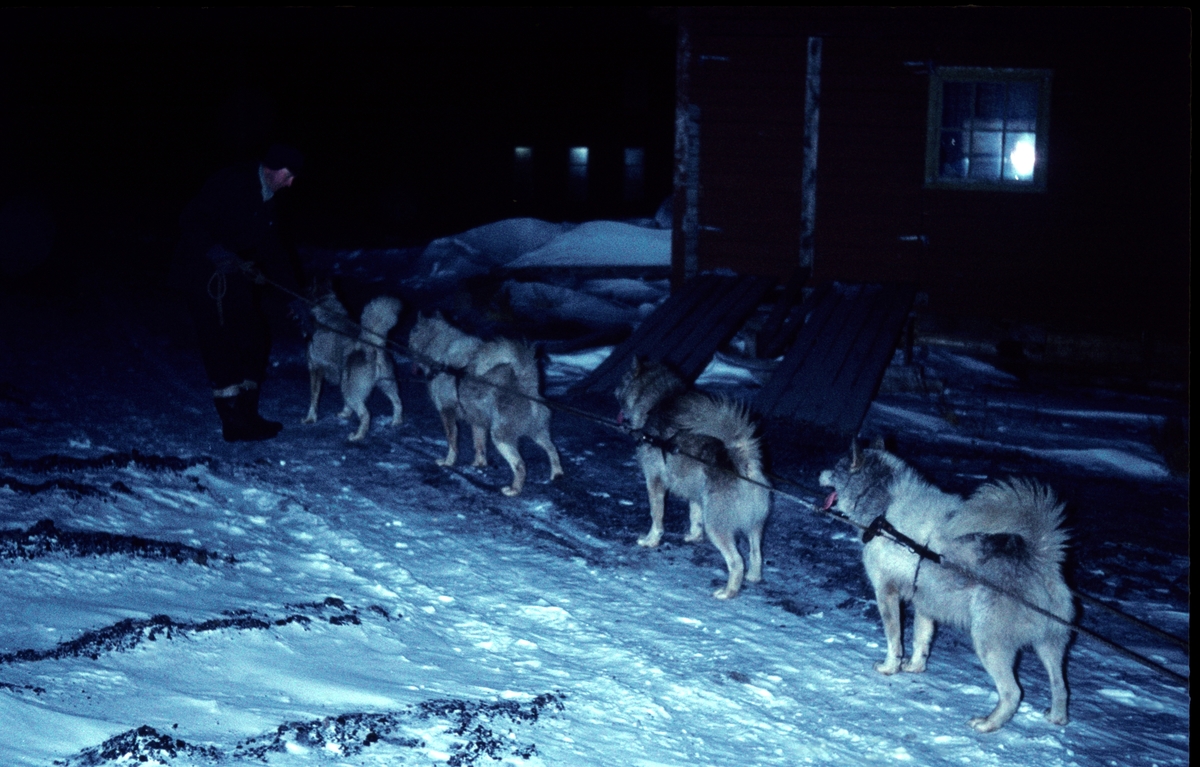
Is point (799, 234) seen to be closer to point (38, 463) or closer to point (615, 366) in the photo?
point (615, 366)

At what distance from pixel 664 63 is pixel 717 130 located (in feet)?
48.6

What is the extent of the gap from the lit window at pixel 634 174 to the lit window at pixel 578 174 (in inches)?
45.6

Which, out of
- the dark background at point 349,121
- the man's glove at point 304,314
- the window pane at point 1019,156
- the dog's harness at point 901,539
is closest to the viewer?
the dog's harness at point 901,539

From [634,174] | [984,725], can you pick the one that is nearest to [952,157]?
[984,725]

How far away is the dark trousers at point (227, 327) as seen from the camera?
319 inches

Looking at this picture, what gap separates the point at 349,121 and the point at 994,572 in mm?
25037

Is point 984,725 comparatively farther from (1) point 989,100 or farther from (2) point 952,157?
(1) point 989,100

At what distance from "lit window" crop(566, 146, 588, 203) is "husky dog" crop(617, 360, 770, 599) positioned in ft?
71.2

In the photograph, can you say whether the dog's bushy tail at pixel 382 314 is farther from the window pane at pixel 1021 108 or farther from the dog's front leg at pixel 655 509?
the window pane at pixel 1021 108

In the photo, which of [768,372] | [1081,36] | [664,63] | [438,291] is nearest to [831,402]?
[768,372]

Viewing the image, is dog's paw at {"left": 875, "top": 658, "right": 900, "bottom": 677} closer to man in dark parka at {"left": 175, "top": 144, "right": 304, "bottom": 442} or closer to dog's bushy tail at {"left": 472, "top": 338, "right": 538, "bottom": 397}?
dog's bushy tail at {"left": 472, "top": 338, "right": 538, "bottom": 397}

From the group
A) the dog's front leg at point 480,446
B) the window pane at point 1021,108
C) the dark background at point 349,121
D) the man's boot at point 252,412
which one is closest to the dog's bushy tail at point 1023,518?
the dog's front leg at point 480,446

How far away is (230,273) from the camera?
8062mm

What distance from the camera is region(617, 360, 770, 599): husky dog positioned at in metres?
5.66
